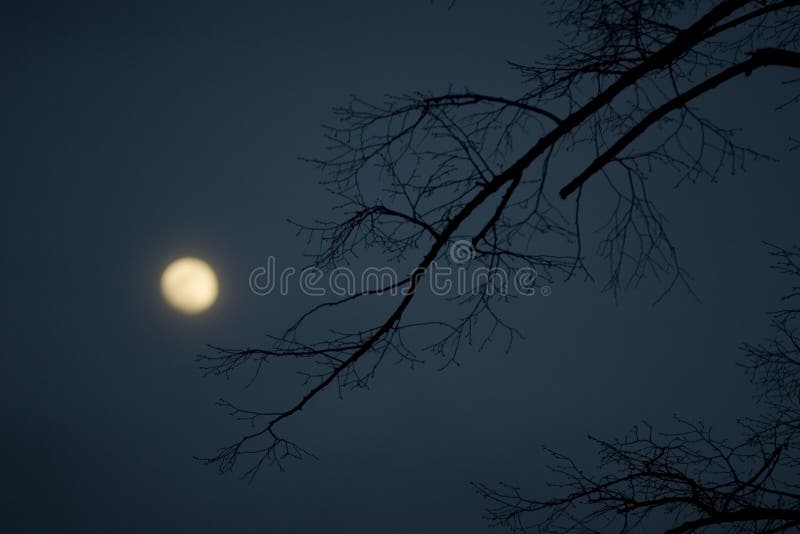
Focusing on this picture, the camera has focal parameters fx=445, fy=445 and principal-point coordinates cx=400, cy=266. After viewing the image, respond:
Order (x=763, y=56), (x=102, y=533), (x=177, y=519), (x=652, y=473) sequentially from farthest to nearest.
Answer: (x=177, y=519) → (x=102, y=533) → (x=652, y=473) → (x=763, y=56)

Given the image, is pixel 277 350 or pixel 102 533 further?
pixel 102 533

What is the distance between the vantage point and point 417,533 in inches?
6388

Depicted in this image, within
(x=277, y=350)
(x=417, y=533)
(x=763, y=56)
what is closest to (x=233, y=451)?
(x=277, y=350)

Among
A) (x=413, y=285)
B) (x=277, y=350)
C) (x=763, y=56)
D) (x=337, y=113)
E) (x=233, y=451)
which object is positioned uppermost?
(x=337, y=113)

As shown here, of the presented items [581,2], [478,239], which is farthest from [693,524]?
[581,2]

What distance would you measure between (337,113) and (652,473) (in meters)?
3.20

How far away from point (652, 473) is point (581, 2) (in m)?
3.18

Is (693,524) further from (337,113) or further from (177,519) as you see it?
(177,519)

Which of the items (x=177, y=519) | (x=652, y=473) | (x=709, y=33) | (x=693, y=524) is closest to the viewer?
(x=709, y=33)

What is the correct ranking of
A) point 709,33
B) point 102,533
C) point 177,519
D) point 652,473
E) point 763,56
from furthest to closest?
point 177,519
point 102,533
point 652,473
point 709,33
point 763,56

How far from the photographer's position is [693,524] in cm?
282

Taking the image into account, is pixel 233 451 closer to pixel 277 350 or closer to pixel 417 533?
pixel 277 350

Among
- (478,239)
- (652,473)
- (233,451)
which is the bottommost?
(652,473)

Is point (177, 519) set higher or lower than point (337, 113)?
higher
